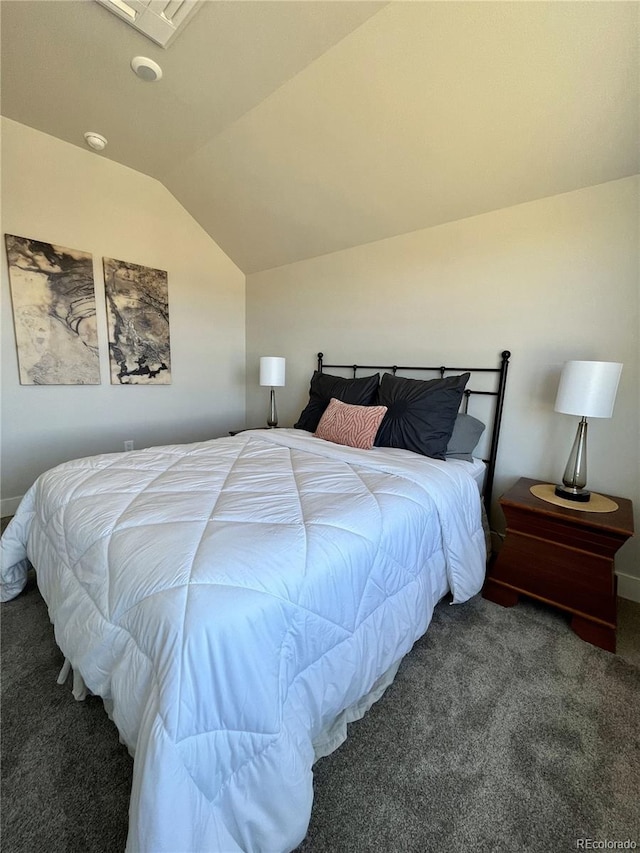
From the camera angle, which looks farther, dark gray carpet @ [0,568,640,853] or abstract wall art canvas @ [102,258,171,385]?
abstract wall art canvas @ [102,258,171,385]

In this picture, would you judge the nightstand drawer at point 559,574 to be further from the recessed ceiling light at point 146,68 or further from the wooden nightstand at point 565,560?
the recessed ceiling light at point 146,68

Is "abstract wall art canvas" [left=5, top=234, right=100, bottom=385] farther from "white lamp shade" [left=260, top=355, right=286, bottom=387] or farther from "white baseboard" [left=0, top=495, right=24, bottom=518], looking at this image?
"white lamp shade" [left=260, top=355, right=286, bottom=387]

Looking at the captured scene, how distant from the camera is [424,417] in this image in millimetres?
2068

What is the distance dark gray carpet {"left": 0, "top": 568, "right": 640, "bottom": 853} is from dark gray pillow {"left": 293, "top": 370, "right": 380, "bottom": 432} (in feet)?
5.02

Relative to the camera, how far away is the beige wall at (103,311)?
250 centimetres

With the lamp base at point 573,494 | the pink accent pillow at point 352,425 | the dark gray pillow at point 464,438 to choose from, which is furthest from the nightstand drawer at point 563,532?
the pink accent pillow at point 352,425

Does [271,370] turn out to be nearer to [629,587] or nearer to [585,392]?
[585,392]

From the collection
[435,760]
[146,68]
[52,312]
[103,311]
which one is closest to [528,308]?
[435,760]

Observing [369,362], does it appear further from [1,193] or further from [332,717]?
[1,193]

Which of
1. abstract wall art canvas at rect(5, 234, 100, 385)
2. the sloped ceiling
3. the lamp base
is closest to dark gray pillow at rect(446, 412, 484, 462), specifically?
the lamp base

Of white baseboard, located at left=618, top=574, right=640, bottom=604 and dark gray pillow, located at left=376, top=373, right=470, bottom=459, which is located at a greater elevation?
dark gray pillow, located at left=376, top=373, right=470, bottom=459

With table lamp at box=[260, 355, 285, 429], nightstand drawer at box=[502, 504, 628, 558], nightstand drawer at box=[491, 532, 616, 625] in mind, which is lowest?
nightstand drawer at box=[491, 532, 616, 625]

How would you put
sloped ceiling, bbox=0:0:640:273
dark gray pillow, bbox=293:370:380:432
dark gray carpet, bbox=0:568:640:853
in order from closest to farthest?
dark gray carpet, bbox=0:568:640:853, sloped ceiling, bbox=0:0:640:273, dark gray pillow, bbox=293:370:380:432

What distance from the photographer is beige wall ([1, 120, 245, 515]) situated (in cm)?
250
